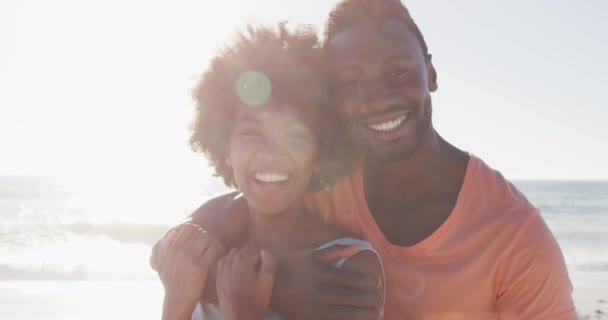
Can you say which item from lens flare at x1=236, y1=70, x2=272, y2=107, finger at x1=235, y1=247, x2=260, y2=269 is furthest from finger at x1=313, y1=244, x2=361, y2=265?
lens flare at x1=236, y1=70, x2=272, y2=107

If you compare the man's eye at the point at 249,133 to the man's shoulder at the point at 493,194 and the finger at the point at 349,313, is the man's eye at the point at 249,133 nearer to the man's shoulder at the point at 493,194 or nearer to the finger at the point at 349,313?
the finger at the point at 349,313

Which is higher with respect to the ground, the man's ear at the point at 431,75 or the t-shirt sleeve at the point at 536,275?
the man's ear at the point at 431,75

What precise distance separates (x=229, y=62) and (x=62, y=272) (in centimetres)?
825

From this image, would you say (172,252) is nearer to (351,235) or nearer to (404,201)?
(351,235)

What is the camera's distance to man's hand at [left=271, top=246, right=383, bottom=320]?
2322 millimetres

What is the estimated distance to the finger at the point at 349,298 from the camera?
2314mm

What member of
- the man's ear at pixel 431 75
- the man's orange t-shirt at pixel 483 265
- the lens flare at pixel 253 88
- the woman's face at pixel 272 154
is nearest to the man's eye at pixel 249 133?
the woman's face at pixel 272 154

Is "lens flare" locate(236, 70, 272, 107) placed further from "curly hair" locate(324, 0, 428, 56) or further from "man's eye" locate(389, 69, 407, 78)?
"man's eye" locate(389, 69, 407, 78)

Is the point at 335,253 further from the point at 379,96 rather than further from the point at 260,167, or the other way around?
the point at 379,96

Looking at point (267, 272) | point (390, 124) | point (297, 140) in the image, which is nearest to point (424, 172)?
point (390, 124)

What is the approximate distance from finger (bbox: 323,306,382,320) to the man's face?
0.80 metres

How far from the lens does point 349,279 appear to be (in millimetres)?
2361

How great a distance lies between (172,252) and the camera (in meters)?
2.65

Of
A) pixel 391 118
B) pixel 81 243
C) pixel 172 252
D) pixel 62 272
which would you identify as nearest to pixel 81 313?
pixel 62 272
